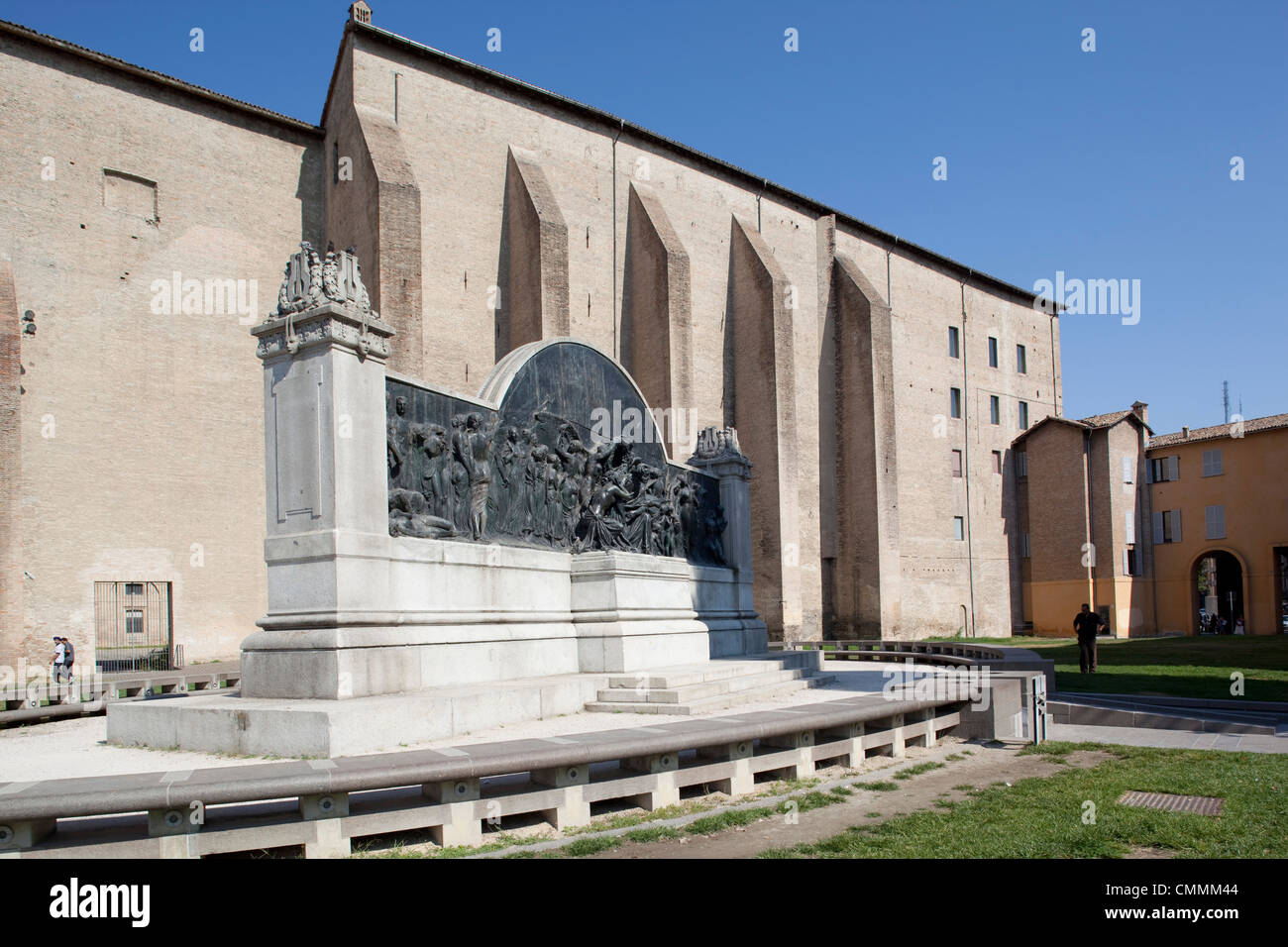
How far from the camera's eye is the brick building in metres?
20.1

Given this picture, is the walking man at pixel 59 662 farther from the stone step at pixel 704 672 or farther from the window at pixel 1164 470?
the window at pixel 1164 470

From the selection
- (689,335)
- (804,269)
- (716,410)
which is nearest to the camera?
(689,335)

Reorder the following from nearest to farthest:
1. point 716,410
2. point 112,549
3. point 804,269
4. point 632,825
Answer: point 632,825 → point 112,549 → point 716,410 → point 804,269

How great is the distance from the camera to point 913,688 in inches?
424

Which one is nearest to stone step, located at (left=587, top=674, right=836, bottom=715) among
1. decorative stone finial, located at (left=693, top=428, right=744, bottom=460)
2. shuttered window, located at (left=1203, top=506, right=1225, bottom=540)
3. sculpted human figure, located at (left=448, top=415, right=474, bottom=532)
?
sculpted human figure, located at (left=448, top=415, right=474, bottom=532)

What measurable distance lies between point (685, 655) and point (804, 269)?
24.7m

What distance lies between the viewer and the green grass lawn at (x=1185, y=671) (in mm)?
14055

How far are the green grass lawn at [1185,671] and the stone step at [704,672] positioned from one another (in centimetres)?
427

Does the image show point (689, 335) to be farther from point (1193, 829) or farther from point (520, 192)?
point (1193, 829)

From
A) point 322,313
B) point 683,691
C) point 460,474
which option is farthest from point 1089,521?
point 322,313

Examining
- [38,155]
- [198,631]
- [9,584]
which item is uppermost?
[38,155]

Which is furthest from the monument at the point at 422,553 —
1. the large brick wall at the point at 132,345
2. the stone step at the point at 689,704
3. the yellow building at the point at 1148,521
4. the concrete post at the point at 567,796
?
the yellow building at the point at 1148,521

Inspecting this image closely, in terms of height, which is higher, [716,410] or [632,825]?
[716,410]

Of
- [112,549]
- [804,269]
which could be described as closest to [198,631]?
[112,549]
